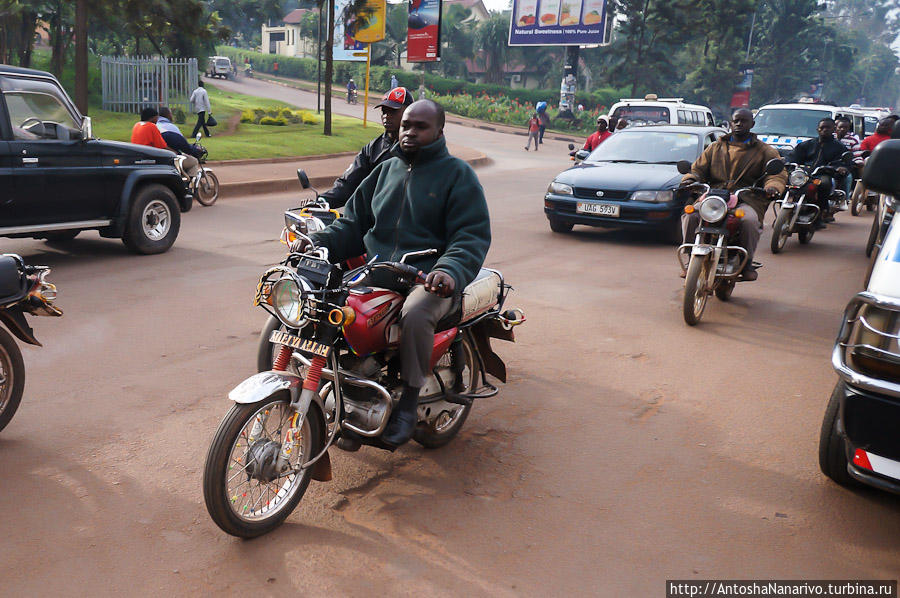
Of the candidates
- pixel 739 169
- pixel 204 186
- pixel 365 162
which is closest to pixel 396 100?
pixel 365 162

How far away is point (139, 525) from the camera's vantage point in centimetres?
338

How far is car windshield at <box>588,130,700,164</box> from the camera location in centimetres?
1180

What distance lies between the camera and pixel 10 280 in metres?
4.06

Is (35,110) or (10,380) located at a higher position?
(35,110)

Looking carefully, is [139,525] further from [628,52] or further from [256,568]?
[628,52]

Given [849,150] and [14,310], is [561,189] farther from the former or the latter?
[14,310]

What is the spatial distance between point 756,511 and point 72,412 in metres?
3.78

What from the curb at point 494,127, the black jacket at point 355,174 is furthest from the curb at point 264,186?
the curb at point 494,127

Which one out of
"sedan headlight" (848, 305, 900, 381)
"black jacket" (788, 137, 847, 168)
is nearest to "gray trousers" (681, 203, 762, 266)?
"sedan headlight" (848, 305, 900, 381)

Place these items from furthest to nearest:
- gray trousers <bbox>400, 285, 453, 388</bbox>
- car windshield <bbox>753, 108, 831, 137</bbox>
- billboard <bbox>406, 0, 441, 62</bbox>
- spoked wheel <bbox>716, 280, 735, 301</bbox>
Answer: billboard <bbox>406, 0, 441, 62</bbox>, car windshield <bbox>753, 108, 831, 137</bbox>, spoked wheel <bbox>716, 280, 735, 301</bbox>, gray trousers <bbox>400, 285, 453, 388</bbox>

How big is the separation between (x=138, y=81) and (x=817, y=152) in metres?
21.6

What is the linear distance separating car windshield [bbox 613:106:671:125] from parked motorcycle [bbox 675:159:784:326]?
443 inches

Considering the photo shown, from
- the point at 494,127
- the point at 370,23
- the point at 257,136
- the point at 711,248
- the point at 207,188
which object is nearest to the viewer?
the point at 711,248

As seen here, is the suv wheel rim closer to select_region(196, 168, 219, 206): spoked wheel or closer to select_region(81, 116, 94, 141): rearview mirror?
select_region(81, 116, 94, 141): rearview mirror
